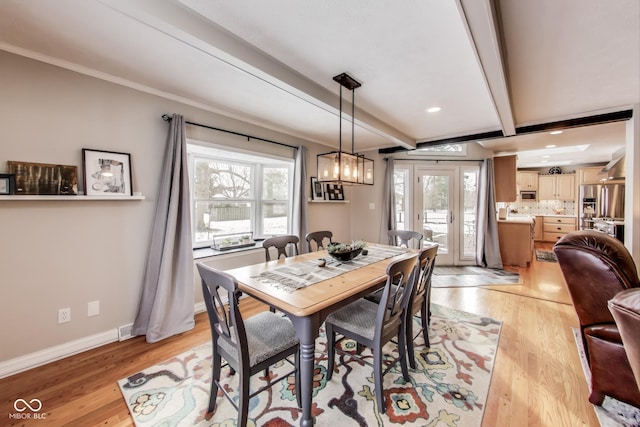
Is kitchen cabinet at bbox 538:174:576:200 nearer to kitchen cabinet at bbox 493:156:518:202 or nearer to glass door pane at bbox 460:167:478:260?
kitchen cabinet at bbox 493:156:518:202

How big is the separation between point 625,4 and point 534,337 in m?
2.58

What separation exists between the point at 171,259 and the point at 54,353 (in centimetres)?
105

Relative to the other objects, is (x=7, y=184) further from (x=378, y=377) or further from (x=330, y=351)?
(x=378, y=377)

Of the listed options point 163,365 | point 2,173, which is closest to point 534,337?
point 163,365

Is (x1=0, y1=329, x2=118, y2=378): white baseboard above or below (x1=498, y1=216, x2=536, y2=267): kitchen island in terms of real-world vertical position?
below

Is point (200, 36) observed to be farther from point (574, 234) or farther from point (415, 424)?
point (574, 234)

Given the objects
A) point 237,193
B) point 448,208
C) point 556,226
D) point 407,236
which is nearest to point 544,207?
point 556,226

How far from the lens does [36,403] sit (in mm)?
1617

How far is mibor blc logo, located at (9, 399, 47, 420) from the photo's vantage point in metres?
1.52

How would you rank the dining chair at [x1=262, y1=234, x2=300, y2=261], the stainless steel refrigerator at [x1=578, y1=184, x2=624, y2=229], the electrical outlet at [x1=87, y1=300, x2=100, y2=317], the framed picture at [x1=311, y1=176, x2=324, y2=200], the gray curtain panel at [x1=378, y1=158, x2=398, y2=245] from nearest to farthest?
the electrical outlet at [x1=87, y1=300, x2=100, y2=317] → the dining chair at [x1=262, y1=234, x2=300, y2=261] → the framed picture at [x1=311, y1=176, x2=324, y2=200] → the stainless steel refrigerator at [x1=578, y1=184, x2=624, y2=229] → the gray curtain panel at [x1=378, y1=158, x2=398, y2=245]

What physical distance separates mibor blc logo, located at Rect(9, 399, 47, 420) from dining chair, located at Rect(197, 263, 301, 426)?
1032 millimetres

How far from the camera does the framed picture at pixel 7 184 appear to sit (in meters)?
1.78

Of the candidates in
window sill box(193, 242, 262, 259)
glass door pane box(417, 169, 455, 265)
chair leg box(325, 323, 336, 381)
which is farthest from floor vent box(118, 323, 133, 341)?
glass door pane box(417, 169, 455, 265)

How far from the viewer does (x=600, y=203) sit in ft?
17.6
